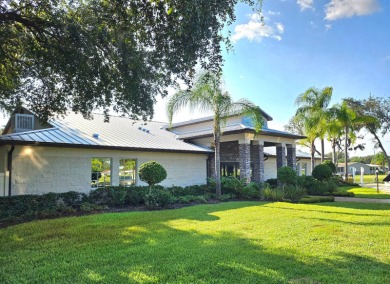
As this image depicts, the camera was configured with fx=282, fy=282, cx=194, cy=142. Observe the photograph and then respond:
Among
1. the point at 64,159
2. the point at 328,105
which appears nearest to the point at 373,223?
the point at 64,159

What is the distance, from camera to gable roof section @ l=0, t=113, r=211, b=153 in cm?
1224

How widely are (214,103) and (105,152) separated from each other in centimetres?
639

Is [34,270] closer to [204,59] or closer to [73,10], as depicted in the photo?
[204,59]

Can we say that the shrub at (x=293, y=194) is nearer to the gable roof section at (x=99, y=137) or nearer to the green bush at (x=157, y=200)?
the gable roof section at (x=99, y=137)

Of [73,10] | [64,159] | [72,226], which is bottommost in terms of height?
[72,226]

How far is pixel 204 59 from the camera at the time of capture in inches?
299

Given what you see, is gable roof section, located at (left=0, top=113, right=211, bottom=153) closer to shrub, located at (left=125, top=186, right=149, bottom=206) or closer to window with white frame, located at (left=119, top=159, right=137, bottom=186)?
window with white frame, located at (left=119, top=159, right=137, bottom=186)

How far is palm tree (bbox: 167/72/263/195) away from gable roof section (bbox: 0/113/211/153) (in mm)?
2474

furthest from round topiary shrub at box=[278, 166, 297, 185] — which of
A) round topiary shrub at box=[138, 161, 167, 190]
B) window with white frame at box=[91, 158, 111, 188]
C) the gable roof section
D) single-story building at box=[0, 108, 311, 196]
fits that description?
window with white frame at box=[91, 158, 111, 188]

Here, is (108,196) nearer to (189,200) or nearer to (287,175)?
(189,200)

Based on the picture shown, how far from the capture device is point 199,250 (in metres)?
5.93

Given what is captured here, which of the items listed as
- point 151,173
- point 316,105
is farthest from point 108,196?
point 316,105

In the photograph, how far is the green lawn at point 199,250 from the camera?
4590mm

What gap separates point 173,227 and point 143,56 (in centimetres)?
500
